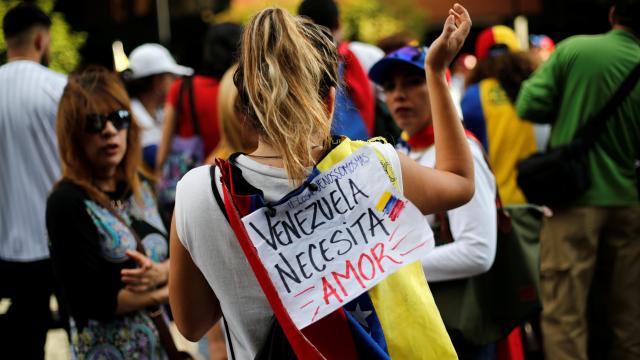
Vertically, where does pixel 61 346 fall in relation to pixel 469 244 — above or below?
below

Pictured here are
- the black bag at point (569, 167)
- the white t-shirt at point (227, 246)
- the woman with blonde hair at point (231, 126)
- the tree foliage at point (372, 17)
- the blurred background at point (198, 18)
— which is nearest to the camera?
the white t-shirt at point (227, 246)

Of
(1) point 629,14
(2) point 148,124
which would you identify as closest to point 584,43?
(1) point 629,14

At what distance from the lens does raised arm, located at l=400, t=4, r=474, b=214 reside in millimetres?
2357

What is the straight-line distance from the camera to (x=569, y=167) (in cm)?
496

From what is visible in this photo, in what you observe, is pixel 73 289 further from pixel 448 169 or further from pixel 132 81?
pixel 132 81

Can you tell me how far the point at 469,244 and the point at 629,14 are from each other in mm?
2334

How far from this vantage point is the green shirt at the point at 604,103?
4.97m

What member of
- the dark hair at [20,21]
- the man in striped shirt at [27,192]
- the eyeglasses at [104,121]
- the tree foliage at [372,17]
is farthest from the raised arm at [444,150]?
the tree foliage at [372,17]

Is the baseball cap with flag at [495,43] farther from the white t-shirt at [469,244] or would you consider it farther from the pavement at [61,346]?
the white t-shirt at [469,244]

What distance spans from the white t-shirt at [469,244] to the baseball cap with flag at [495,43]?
3.42 m

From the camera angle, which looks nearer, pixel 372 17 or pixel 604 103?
pixel 604 103

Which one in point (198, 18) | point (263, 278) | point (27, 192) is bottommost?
point (198, 18)

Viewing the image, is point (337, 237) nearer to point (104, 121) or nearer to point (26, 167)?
point (104, 121)

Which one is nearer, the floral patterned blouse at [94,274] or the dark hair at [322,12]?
the floral patterned blouse at [94,274]
